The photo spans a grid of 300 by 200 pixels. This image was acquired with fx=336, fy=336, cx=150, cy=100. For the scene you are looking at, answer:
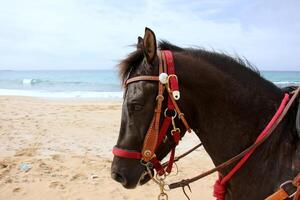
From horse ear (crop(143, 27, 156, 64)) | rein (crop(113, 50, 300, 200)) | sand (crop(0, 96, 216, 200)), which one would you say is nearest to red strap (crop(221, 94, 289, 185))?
rein (crop(113, 50, 300, 200))

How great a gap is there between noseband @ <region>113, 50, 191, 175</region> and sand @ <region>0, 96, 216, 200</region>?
3246 millimetres

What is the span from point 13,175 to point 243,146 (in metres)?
4.78

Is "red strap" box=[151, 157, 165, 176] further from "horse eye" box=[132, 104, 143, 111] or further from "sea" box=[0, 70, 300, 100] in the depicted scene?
"sea" box=[0, 70, 300, 100]

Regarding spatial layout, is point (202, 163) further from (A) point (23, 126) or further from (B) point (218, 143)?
(A) point (23, 126)

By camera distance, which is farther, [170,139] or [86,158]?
[86,158]

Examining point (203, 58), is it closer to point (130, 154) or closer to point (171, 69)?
point (171, 69)

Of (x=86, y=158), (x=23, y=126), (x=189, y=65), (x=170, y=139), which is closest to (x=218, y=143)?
(x=170, y=139)

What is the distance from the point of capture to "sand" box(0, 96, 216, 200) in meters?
5.21

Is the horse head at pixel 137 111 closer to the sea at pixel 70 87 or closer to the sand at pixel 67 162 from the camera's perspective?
the sea at pixel 70 87

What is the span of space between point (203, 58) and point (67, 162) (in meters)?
5.02

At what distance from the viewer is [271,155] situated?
78.0 inches

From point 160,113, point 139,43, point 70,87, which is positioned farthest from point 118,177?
point 70,87

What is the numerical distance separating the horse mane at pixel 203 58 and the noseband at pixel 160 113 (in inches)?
4.7

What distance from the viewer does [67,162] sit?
654 cm
